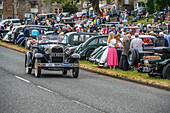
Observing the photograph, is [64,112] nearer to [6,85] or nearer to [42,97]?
[42,97]

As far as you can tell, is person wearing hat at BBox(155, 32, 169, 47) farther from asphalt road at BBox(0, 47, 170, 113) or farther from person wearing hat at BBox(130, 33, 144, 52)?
asphalt road at BBox(0, 47, 170, 113)

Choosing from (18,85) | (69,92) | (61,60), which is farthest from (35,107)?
(61,60)

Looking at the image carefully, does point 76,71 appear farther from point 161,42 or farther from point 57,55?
point 161,42

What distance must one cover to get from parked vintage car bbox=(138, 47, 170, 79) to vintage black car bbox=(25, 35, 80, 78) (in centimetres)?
297

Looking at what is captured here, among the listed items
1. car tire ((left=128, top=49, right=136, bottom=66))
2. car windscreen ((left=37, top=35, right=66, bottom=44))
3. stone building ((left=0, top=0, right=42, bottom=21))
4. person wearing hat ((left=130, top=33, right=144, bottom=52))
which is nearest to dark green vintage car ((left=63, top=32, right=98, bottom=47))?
person wearing hat ((left=130, top=33, right=144, bottom=52))

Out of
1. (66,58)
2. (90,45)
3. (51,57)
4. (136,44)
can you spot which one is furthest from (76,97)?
(90,45)

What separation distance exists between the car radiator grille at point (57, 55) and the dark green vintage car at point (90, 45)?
8294 mm

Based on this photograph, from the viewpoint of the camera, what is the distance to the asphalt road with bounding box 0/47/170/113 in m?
10.1

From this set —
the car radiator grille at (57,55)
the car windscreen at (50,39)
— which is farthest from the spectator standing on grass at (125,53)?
the car radiator grille at (57,55)

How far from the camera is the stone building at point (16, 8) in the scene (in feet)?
296

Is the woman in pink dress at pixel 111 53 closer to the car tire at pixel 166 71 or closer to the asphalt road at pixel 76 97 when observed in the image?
the car tire at pixel 166 71

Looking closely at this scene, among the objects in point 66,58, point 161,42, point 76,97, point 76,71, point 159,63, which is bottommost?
point 76,97

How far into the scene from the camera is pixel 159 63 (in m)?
17.4

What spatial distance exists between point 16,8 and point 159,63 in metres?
78.6
